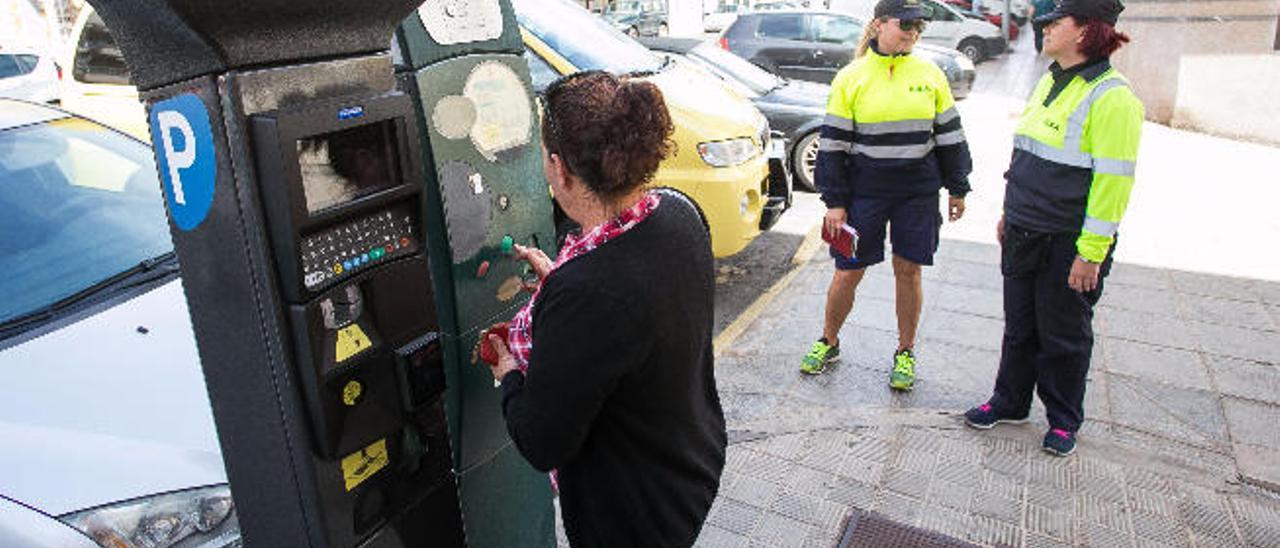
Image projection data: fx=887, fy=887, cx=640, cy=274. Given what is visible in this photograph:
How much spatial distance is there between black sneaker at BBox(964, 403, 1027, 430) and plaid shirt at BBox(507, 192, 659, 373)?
2.47 meters

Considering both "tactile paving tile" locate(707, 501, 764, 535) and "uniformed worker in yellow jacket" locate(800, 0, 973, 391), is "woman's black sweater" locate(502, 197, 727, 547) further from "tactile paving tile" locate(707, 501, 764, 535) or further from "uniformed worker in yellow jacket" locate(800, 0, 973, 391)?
"uniformed worker in yellow jacket" locate(800, 0, 973, 391)

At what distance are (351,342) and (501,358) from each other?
29 cm

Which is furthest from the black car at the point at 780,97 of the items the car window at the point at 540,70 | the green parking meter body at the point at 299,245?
the green parking meter body at the point at 299,245

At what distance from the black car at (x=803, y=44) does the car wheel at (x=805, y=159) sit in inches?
175

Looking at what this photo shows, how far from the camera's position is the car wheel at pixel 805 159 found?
308 inches

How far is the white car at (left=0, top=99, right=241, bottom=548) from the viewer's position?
216 centimetres

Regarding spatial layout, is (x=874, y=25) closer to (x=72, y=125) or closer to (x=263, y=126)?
(x=263, y=126)

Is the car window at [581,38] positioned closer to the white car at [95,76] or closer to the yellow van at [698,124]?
the yellow van at [698,124]

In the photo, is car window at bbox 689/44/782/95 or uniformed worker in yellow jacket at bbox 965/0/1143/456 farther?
car window at bbox 689/44/782/95

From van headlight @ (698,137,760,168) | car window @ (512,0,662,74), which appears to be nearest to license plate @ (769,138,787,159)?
van headlight @ (698,137,760,168)

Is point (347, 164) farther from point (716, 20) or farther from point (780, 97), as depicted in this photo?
point (716, 20)

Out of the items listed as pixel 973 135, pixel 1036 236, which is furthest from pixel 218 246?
pixel 973 135

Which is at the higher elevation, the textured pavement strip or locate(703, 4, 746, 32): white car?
locate(703, 4, 746, 32): white car

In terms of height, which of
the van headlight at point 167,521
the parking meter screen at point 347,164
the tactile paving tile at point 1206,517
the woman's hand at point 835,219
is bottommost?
the tactile paving tile at point 1206,517
